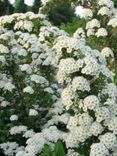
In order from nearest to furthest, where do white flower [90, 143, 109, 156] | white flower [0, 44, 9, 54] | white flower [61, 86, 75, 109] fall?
white flower [90, 143, 109, 156] → white flower [61, 86, 75, 109] → white flower [0, 44, 9, 54]

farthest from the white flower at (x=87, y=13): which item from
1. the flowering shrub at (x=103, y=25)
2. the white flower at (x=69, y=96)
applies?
the white flower at (x=69, y=96)

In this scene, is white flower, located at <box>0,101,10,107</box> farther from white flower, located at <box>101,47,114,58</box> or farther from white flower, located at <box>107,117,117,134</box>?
white flower, located at <box>107,117,117,134</box>

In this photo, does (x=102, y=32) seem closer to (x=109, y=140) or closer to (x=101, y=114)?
(x=101, y=114)

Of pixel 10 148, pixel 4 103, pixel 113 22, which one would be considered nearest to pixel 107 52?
pixel 113 22

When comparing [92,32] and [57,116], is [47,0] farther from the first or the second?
[57,116]

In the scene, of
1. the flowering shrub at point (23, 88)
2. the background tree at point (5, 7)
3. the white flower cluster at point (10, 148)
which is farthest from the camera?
the background tree at point (5, 7)

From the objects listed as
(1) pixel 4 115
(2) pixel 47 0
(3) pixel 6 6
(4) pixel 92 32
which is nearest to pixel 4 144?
(1) pixel 4 115

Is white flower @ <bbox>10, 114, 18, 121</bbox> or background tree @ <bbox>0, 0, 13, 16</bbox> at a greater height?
background tree @ <bbox>0, 0, 13, 16</bbox>

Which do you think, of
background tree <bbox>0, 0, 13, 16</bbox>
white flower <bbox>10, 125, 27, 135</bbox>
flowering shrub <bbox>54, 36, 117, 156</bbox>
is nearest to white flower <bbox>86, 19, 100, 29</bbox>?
white flower <bbox>10, 125, 27, 135</bbox>

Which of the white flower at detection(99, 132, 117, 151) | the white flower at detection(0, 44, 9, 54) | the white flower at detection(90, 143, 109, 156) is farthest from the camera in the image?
the white flower at detection(0, 44, 9, 54)

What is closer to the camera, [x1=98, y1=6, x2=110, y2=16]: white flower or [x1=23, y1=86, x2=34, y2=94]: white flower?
[x1=23, y1=86, x2=34, y2=94]: white flower

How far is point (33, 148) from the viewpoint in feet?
21.9

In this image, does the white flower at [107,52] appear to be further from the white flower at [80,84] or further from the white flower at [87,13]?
the white flower at [80,84]

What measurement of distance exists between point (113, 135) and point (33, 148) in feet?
3.98
